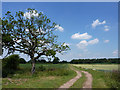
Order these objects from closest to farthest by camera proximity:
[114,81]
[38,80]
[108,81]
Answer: [114,81] < [108,81] < [38,80]

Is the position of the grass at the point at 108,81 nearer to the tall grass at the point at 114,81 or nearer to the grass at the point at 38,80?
the tall grass at the point at 114,81

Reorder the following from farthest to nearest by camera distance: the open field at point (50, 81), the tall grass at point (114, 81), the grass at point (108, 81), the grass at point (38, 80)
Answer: the grass at point (38, 80), the open field at point (50, 81), the grass at point (108, 81), the tall grass at point (114, 81)

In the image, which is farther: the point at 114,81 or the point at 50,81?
the point at 50,81

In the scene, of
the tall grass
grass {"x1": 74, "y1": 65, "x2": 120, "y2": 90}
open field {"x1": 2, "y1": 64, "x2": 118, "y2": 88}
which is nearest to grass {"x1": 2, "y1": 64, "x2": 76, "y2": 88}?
open field {"x1": 2, "y1": 64, "x2": 118, "y2": 88}

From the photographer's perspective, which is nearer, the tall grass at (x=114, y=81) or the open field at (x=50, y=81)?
the tall grass at (x=114, y=81)

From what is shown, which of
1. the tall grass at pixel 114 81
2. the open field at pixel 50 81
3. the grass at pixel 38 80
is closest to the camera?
the tall grass at pixel 114 81

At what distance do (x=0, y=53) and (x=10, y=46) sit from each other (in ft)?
7.32

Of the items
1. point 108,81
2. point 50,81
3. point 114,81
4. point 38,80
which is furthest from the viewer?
point 38,80

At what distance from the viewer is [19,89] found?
30.5 ft

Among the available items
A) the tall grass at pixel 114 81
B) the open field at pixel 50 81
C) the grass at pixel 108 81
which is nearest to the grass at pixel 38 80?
the open field at pixel 50 81

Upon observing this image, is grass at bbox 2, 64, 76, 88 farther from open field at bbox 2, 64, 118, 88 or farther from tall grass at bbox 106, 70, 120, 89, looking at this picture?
tall grass at bbox 106, 70, 120, 89

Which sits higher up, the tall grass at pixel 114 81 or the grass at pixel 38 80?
the tall grass at pixel 114 81

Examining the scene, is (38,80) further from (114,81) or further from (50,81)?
(114,81)

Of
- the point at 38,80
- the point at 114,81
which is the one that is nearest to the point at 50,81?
the point at 38,80
